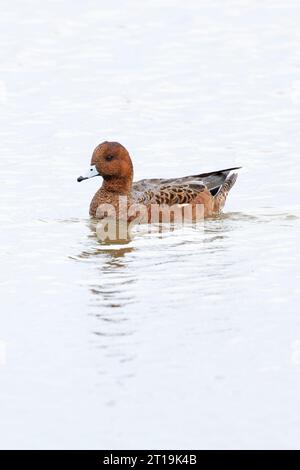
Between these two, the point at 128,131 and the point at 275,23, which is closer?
the point at 128,131

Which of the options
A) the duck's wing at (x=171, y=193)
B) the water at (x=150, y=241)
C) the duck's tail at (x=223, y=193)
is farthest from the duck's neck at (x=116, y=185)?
the duck's tail at (x=223, y=193)

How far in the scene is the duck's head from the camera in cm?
1278

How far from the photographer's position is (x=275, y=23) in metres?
18.8

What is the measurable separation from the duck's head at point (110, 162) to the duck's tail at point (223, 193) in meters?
1.00

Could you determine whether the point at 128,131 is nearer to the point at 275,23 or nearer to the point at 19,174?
the point at 19,174

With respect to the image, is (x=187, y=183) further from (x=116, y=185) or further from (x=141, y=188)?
(x=116, y=185)

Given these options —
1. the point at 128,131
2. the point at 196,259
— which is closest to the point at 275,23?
the point at 128,131

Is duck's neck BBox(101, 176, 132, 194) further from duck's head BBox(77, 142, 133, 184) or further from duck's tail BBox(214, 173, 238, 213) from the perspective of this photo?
duck's tail BBox(214, 173, 238, 213)

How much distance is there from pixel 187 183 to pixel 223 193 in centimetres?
41

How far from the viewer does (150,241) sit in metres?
11.6

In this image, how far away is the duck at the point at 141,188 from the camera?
12.7 meters

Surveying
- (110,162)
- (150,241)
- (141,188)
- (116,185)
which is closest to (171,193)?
(141,188)
